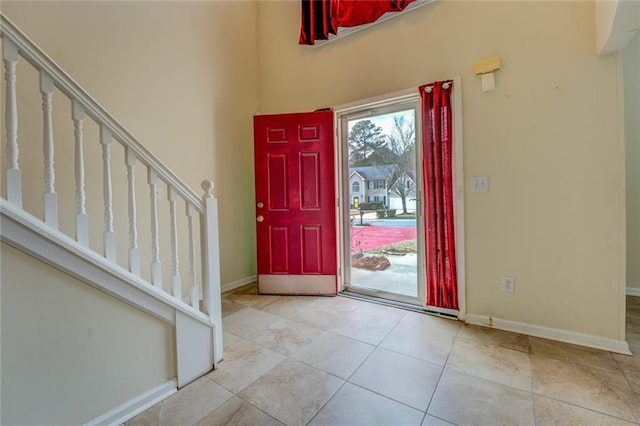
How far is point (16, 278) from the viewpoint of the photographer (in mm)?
1063

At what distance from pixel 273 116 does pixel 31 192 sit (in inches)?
81.2

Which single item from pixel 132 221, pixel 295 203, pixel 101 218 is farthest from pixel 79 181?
pixel 295 203

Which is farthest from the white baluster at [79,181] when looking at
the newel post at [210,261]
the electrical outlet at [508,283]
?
the electrical outlet at [508,283]

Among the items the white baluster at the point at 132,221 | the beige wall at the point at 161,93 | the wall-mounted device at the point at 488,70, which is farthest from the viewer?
the wall-mounted device at the point at 488,70

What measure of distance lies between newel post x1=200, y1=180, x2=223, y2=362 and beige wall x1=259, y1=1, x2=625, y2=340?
1.99m

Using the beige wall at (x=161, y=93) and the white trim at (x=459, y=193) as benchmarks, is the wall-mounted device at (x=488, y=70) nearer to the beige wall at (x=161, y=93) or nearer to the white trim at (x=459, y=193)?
the white trim at (x=459, y=193)

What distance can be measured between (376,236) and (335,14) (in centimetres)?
235

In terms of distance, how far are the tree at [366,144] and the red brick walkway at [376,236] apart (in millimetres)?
716

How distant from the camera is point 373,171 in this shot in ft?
9.48

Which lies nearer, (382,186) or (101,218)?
(101,218)

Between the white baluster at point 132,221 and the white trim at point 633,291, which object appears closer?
the white baluster at point 132,221

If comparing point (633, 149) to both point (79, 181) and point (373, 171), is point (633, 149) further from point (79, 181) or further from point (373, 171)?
point (79, 181)

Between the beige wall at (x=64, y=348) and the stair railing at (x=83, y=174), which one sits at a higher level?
the stair railing at (x=83, y=174)

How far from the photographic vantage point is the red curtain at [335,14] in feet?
8.25
